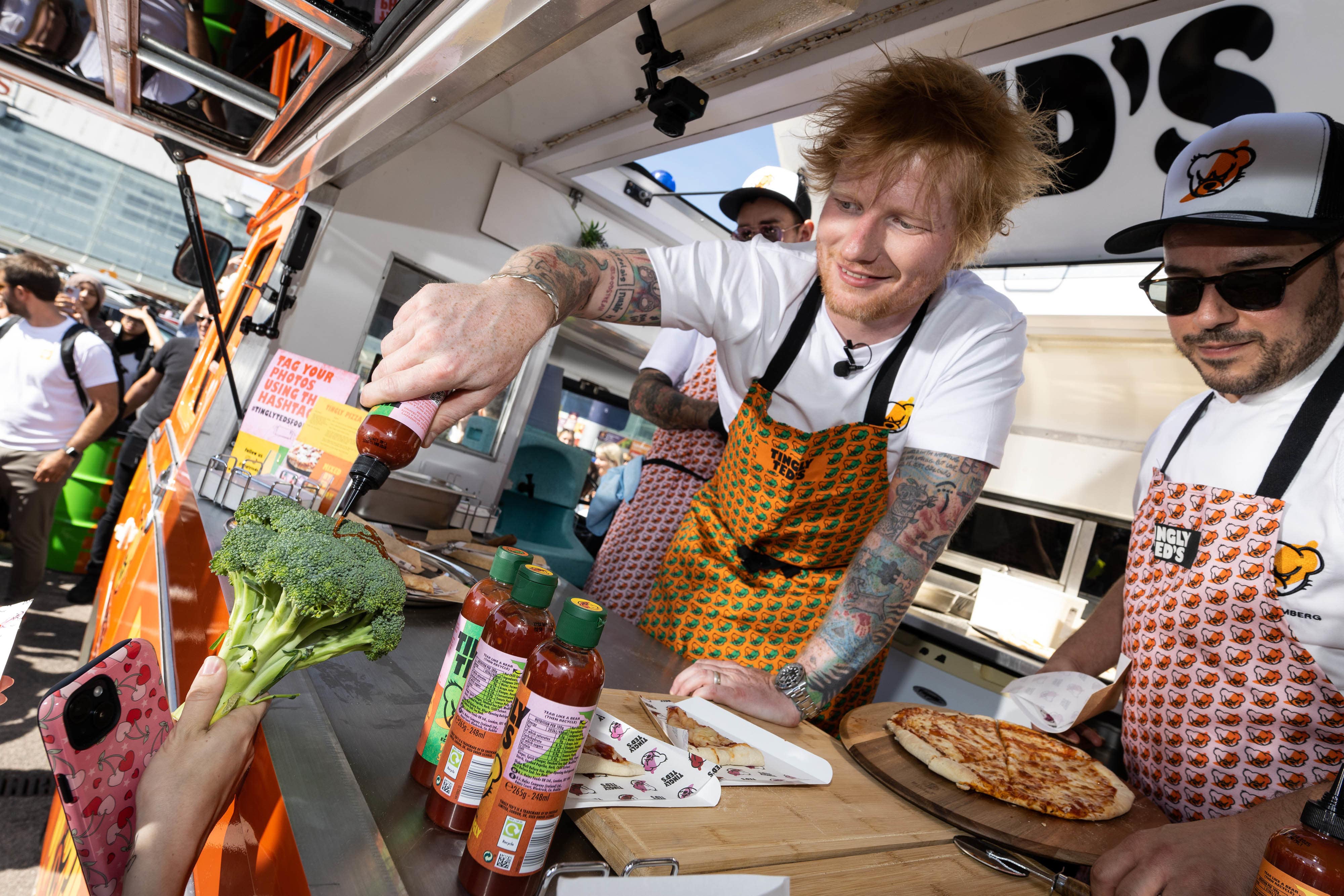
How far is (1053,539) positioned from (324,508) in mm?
5268

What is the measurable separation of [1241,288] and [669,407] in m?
1.71

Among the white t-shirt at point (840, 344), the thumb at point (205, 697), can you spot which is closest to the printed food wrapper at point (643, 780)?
the thumb at point (205, 697)

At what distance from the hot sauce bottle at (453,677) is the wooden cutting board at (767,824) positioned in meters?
0.18

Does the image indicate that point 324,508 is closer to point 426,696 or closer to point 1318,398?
point 426,696

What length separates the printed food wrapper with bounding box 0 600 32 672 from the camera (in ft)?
2.30

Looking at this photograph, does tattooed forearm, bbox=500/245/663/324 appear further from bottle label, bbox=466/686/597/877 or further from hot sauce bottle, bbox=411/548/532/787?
bottle label, bbox=466/686/597/877

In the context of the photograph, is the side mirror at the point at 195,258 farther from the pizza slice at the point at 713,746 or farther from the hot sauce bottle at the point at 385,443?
the pizza slice at the point at 713,746

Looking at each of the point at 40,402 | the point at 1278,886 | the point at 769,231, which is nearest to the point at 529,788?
the point at 1278,886

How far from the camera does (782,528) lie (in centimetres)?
189

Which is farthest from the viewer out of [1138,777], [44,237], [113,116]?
[44,237]

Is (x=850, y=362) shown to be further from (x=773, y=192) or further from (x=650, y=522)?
(x=773, y=192)

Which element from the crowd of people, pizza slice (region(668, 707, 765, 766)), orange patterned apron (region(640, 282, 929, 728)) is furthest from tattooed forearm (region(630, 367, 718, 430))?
the crowd of people

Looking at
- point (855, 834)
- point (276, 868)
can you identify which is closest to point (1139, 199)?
point (855, 834)

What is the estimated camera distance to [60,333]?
444 centimetres
